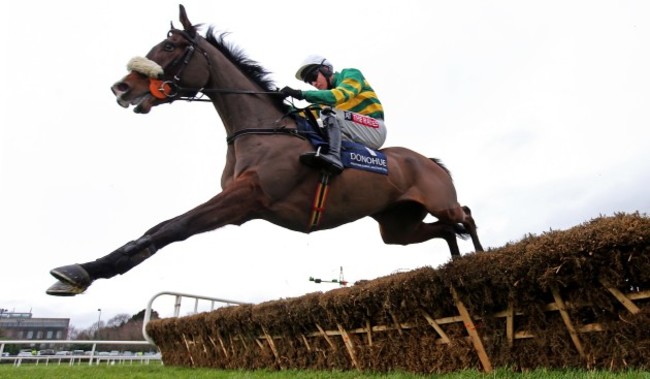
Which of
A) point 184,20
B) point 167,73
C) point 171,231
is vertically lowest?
point 171,231

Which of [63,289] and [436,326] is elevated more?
[63,289]

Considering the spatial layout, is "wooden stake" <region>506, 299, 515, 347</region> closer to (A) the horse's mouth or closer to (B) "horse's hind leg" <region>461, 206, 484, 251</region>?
(B) "horse's hind leg" <region>461, 206, 484, 251</region>

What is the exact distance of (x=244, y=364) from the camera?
278 inches

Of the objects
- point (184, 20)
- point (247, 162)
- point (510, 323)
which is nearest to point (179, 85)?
point (184, 20)

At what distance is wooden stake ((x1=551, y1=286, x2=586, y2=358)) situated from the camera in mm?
3107

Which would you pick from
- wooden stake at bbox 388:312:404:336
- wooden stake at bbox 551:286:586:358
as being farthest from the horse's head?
wooden stake at bbox 551:286:586:358

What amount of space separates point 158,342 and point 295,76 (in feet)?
25.1

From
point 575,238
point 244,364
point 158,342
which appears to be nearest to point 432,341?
point 575,238

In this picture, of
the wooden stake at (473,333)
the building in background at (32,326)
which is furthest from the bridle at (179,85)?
the building in background at (32,326)

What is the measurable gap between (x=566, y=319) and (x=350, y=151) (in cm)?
202

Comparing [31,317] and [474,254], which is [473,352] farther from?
[31,317]

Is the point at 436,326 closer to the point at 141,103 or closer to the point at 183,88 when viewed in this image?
the point at 183,88

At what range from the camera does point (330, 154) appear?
3738 millimetres

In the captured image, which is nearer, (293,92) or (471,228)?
(293,92)
